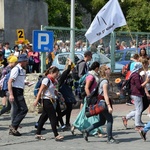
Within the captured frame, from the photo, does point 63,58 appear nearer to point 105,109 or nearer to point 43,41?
point 43,41

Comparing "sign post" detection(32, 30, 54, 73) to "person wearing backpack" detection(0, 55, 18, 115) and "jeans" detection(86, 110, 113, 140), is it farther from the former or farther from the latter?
"jeans" detection(86, 110, 113, 140)

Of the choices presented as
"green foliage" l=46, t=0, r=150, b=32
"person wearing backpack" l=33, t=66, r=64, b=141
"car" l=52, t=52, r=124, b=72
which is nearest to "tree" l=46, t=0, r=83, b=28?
"green foliage" l=46, t=0, r=150, b=32

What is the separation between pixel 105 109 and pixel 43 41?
4740mm

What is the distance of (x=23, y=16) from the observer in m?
28.6

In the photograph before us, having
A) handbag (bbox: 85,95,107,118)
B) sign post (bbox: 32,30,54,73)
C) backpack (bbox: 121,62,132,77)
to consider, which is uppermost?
sign post (bbox: 32,30,54,73)

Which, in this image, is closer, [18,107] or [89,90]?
[89,90]

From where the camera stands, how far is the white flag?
15797 mm

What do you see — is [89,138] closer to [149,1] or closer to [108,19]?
[108,19]

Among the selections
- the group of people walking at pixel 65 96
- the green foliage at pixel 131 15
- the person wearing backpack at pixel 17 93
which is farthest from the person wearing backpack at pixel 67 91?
the green foliage at pixel 131 15

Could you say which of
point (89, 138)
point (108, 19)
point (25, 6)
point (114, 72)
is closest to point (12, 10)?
point (25, 6)

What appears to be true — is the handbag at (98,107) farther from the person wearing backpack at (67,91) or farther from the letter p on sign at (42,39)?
the letter p on sign at (42,39)

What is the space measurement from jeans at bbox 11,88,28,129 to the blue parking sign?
135 inches

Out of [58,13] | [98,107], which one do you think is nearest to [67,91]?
[98,107]

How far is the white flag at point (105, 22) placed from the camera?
15.8 metres
